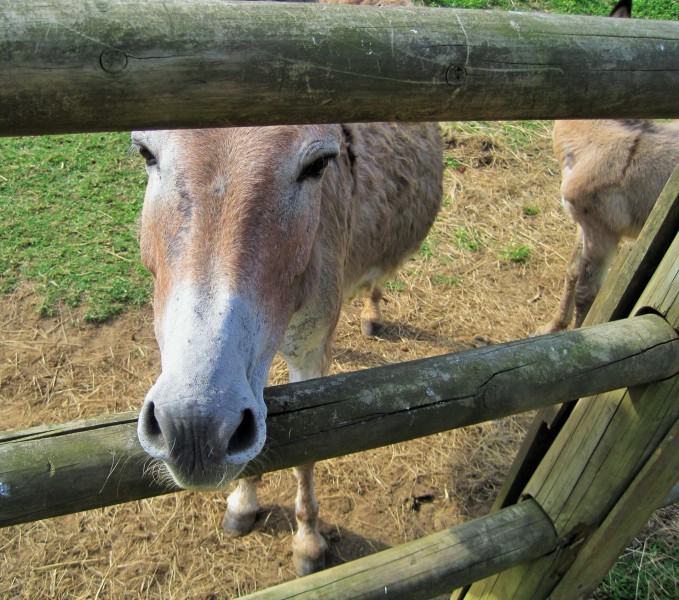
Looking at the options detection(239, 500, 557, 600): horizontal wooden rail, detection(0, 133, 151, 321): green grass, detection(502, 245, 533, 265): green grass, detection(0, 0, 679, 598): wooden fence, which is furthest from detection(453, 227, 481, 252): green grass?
detection(239, 500, 557, 600): horizontal wooden rail

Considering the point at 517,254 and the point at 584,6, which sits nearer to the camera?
the point at 517,254

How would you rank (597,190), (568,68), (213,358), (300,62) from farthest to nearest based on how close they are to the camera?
(597,190)
(213,358)
(568,68)
(300,62)

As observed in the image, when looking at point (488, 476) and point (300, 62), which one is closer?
point (300, 62)

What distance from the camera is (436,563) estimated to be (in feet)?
6.97

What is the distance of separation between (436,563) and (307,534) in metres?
1.48

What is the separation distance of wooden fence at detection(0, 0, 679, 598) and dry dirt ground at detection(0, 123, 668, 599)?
147 cm

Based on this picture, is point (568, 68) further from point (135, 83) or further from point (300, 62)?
point (135, 83)

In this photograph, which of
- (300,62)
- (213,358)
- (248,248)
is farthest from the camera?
(248,248)

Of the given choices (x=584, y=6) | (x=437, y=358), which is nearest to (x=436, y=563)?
(x=437, y=358)

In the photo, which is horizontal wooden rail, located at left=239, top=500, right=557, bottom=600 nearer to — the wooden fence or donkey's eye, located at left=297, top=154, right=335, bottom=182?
the wooden fence

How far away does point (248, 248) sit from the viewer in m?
1.79

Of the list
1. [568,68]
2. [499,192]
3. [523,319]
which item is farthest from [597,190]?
[568,68]

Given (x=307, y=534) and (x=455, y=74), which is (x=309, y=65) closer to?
(x=455, y=74)

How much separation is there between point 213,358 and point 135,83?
2.39 feet
